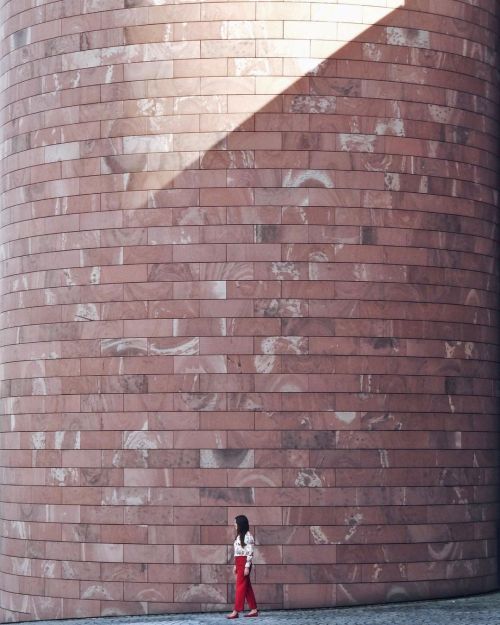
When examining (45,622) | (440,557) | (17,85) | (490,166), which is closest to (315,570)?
(440,557)

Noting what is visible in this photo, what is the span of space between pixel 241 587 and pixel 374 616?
2.15m

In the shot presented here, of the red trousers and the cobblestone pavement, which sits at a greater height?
the red trousers

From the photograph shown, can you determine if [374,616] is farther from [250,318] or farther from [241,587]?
[250,318]

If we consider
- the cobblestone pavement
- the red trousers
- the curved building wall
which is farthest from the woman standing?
the curved building wall

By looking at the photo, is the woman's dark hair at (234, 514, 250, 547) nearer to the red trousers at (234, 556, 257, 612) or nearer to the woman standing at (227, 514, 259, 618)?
the woman standing at (227, 514, 259, 618)

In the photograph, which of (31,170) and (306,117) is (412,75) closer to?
(306,117)

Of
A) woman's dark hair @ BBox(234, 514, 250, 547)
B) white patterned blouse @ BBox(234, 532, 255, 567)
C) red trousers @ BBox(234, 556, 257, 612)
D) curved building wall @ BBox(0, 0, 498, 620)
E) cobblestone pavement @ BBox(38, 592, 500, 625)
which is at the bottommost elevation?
cobblestone pavement @ BBox(38, 592, 500, 625)

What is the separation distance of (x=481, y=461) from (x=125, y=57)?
9.20 meters

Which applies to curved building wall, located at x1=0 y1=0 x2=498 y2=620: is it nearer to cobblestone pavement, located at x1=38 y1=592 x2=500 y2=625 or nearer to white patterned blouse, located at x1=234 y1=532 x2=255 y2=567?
cobblestone pavement, located at x1=38 y1=592 x2=500 y2=625

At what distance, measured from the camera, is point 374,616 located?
75.6ft

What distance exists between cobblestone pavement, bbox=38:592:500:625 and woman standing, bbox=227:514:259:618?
15.1 inches

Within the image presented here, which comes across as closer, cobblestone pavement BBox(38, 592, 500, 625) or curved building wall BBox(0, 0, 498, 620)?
cobblestone pavement BBox(38, 592, 500, 625)

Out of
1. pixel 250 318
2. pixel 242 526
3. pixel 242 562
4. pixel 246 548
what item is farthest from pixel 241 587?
pixel 250 318

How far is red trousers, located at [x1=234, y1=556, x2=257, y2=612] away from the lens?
22531 mm
